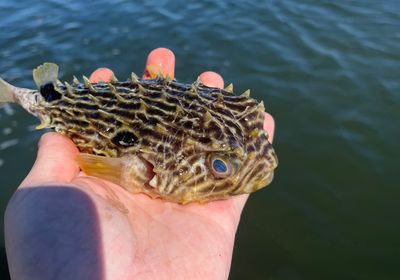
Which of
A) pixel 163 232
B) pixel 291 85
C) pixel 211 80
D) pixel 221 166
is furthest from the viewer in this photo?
pixel 291 85

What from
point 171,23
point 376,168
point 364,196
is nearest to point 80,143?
point 364,196

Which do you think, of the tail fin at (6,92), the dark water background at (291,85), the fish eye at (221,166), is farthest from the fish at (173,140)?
the dark water background at (291,85)

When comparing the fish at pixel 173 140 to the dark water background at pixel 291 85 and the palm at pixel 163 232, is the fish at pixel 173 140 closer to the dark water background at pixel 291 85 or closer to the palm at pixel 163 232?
the palm at pixel 163 232

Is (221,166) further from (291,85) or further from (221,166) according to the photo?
(291,85)

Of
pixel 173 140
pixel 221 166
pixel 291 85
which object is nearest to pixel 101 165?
pixel 173 140

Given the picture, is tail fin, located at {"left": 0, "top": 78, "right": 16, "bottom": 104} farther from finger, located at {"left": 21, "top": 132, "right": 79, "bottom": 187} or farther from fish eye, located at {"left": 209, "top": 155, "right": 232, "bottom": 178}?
fish eye, located at {"left": 209, "top": 155, "right": 232, "bottom": 178}

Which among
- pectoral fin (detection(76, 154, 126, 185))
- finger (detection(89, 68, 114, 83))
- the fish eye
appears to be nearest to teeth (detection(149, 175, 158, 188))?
pectoral fin (detection(76, 154, 126, 185))

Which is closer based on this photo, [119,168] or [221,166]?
[221,166]
